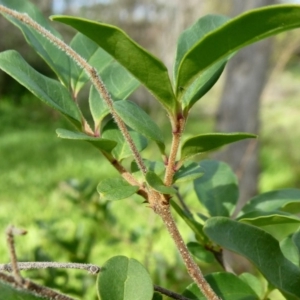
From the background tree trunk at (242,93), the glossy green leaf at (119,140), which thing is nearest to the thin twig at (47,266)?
the glossy green leaf at (119,140)

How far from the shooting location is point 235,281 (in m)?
0.35

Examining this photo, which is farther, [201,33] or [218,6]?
[218,6]

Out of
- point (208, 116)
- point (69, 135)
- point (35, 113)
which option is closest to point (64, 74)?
point (69, 135)

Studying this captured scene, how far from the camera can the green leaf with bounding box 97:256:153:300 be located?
28 cm

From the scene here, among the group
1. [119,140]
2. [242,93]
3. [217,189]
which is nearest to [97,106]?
[119,140]

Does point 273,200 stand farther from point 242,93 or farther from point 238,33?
point 242,93

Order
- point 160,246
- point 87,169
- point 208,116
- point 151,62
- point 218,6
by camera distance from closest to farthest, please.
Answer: point 151,62
point 160,246
point 87,169
point 218,6
point 208,116

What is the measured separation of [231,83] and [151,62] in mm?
2266

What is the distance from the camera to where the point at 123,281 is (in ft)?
0.94

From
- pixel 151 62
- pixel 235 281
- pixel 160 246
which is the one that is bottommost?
pixel 160 246

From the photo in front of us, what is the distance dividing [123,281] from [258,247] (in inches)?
3.5

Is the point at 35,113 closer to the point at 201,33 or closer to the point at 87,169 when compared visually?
the point at 87,169

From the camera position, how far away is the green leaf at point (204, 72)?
0.32 metres

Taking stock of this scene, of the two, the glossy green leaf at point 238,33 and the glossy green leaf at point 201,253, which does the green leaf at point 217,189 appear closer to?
the glossy green leaf at point 201,253
